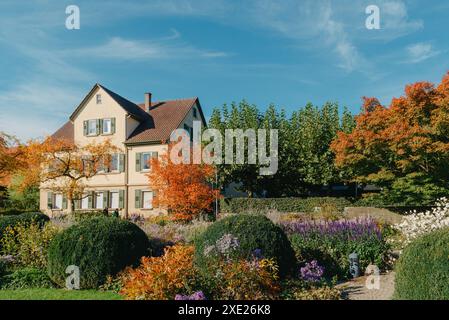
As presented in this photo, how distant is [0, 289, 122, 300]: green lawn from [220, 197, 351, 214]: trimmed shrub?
17.8 m

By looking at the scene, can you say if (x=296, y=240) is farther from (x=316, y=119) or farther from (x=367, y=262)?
(x=316, y=119)

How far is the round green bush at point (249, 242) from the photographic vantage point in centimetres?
909

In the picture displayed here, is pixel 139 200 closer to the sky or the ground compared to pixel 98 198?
closer to the ground

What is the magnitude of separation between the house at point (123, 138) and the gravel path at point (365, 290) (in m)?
23.9

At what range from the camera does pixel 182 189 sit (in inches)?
968

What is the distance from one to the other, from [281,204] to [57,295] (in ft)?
66.0

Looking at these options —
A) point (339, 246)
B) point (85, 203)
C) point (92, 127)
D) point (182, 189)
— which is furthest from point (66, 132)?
point (339, 246)

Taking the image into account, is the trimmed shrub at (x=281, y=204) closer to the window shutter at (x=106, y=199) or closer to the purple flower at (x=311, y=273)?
the window shutter at (x=106, y=199)

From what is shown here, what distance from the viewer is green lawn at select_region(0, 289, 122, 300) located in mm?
8711

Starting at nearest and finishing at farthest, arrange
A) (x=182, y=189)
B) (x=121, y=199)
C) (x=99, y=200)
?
(x=182, y=189) → (x=121, y=199) → (x=99, y=200)

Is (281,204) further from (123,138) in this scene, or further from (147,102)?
(147,102)

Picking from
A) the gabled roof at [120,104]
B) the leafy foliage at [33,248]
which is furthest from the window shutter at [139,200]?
the leafy foliage at [33,248]
